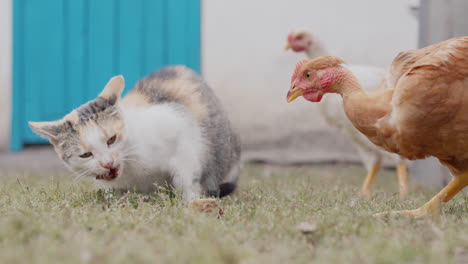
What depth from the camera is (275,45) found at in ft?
21.1

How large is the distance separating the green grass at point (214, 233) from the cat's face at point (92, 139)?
0.15m

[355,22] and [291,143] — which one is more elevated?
[355,22]

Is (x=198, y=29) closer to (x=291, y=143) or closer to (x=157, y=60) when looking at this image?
(x=157, y=60)

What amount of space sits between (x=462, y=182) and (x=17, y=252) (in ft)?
6.59

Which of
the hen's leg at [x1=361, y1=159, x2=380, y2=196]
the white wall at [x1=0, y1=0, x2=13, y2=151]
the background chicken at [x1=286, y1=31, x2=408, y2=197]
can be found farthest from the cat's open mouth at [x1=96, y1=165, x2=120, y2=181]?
the white wall at [x1=0, y1=0, x2=13, y2=151]

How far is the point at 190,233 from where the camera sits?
188 cm

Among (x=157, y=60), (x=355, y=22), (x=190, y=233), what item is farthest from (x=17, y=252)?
(x=355, y=22)

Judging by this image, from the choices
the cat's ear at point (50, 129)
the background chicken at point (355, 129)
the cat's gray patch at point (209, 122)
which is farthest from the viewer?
the background chicken at point (355, 129)

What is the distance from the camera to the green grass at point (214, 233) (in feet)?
5.07

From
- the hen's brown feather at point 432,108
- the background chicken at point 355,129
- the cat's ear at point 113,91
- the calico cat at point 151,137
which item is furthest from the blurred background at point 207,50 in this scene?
the hen's brown feather at point 432,108

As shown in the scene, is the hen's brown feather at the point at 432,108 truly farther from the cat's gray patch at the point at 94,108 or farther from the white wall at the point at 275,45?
the white wall at the point at 275,45

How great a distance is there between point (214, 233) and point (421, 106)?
104 cm

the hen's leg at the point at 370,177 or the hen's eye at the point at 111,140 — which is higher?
the hen's eye at the point at 111,140

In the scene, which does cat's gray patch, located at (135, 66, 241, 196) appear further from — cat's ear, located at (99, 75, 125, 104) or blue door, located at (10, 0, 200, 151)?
blue door, located at (10, 0, 200, 151)
